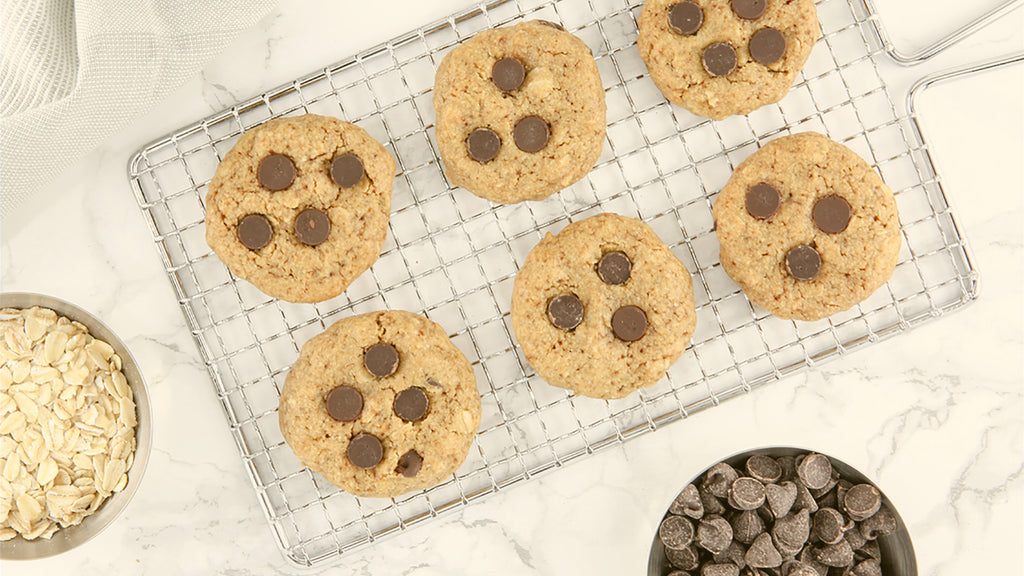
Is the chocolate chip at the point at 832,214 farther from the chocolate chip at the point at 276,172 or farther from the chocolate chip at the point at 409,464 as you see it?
the chocolate chip at the point at 276,172

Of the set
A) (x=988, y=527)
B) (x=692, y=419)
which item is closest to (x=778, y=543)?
(x=692, y=419)

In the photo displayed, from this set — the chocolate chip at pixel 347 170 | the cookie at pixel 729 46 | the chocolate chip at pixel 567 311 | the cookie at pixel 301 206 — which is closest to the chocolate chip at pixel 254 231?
the cookie at pixel 301 206

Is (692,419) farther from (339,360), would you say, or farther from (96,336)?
(96,336)

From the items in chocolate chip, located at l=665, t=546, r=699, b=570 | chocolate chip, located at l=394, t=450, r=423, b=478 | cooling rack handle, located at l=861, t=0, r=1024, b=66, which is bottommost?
chocolate chip, located at l=665, t=546, r=699, b=570

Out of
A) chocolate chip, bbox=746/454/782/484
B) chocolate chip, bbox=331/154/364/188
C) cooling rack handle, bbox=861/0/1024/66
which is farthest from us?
cooling rack handle, bbox=861/0/1024/66

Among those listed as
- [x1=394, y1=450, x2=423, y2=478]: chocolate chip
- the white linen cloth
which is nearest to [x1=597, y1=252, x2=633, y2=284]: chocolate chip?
[x1=394, y1=450, x2=423, y2=478]: chocolate chip

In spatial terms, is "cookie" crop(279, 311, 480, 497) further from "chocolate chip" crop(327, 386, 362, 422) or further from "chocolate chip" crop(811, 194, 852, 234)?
"chocolate chip" crop(811, 194, 852, 234)
